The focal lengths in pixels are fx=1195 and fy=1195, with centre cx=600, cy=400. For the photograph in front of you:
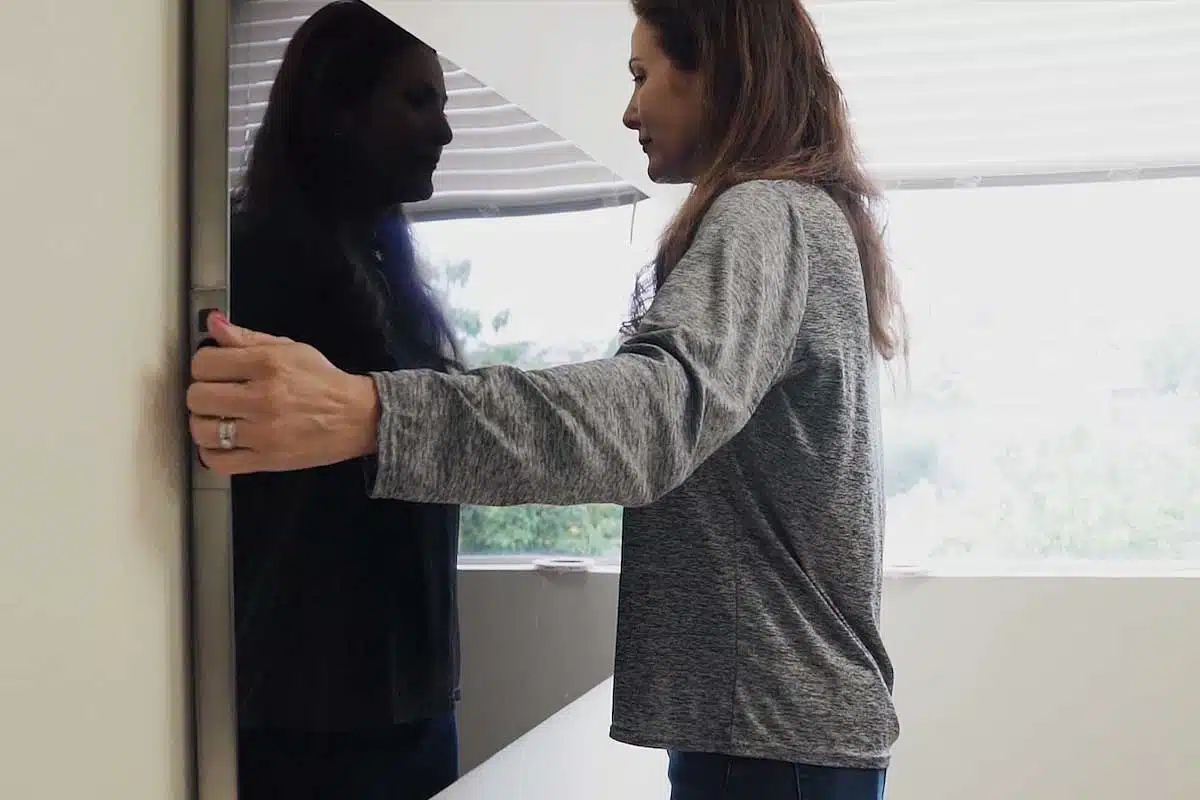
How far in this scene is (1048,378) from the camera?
3201 mm

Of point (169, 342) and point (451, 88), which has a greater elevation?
point (451, 88)

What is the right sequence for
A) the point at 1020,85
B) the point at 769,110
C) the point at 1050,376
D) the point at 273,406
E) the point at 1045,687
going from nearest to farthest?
the point at 273,406 < the point at 769,110 < the point at 1020,85 < the point at 1045,687 < the point at 1050,376

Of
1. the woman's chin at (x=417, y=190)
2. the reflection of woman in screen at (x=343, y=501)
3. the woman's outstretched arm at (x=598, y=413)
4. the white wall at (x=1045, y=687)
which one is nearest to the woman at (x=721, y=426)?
the woman's outstretched arm at (x=598, y=413)

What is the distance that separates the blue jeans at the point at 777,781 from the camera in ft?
3.69

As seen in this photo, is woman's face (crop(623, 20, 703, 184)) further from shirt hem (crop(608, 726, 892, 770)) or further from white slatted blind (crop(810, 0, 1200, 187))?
white slatted blind (crop(810, 0, 1200, 187))

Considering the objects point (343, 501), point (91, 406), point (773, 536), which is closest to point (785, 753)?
point (773, 536)

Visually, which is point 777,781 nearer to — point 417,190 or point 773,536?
point 773,536

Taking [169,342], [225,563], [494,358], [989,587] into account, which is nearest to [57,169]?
[169,342]

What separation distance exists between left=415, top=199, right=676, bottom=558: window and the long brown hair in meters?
0.22

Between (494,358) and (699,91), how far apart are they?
0.42 meters

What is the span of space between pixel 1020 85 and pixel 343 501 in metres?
2.32

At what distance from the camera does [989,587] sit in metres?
3.03

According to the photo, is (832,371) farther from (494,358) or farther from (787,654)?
(494,358)

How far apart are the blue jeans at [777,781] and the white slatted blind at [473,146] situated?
64 centimetres
